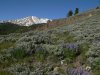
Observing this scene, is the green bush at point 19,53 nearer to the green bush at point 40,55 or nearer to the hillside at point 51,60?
the hillside at point 51,60

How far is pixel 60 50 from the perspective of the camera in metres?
11.8

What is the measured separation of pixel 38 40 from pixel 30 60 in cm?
355

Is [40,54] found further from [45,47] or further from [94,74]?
[94,74]

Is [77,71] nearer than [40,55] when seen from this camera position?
Yes

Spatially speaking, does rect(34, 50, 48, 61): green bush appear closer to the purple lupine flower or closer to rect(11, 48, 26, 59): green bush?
rect(11, 48, 26, 59): green bush

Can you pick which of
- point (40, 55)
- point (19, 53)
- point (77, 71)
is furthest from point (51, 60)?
point (77, 71)

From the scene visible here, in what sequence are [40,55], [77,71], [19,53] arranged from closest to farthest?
[77,71] → [40,55] → [19,53]

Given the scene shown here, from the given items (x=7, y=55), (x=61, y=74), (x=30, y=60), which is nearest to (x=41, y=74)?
(x=61, y=74)

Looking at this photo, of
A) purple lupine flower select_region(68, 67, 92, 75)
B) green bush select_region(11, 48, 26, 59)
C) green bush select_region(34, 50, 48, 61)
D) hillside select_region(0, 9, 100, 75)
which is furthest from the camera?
green bush select_region(11, 48, 26, 59)

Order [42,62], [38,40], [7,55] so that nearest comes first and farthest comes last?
[42,62]
[7,55]
[38,40]

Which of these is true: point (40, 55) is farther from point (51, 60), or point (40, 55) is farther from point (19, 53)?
point (19, 53)

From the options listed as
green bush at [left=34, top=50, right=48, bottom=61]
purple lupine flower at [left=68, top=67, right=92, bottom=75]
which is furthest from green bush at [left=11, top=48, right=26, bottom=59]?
purple lupine flower at [left=68, top=67, right=92, bottom=75]

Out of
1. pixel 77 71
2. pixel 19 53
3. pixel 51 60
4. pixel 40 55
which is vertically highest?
pixel 19 53

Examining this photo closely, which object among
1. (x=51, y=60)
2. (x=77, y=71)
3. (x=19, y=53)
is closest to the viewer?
(x=77, y=71)
